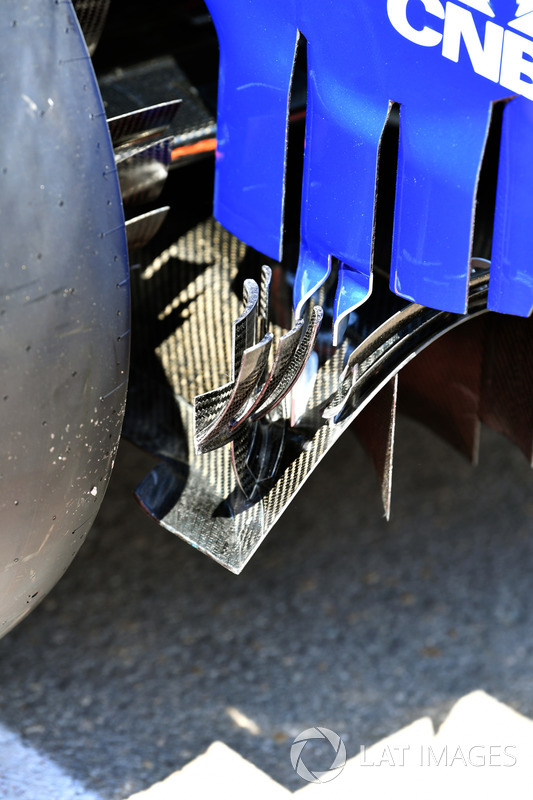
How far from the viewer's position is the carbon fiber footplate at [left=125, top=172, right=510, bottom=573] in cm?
114

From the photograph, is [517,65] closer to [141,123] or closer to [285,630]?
[141,123]

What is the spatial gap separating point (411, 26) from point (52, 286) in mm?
410

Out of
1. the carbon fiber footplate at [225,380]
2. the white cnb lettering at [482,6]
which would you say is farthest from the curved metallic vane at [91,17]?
the white cnb lettering at [482,6]

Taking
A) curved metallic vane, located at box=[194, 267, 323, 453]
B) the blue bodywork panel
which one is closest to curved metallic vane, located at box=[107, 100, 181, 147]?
the blue bodywork panel

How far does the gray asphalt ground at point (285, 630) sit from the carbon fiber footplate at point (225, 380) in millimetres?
339

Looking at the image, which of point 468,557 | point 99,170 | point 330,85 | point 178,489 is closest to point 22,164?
point 99,170

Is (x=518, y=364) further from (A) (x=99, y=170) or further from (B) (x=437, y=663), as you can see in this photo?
(A) (x=99, y=170)

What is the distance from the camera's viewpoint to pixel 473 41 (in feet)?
3.05

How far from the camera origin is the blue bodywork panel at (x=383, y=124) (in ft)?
3.09

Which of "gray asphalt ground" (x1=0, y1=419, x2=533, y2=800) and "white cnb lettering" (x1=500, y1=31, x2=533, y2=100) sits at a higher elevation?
"white cnb lettering" (x1=500, y1=31, x2=533, y2=100)

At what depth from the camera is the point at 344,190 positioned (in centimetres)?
108

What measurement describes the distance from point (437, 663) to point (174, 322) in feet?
2.03

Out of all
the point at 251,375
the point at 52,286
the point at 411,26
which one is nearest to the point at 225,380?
the point at 251,375

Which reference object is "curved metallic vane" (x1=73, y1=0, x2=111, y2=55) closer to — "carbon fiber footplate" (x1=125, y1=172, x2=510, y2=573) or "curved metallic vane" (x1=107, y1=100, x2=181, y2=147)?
"curved metallic vane" (x1=107, y1=100, x2=181, y2=147)
